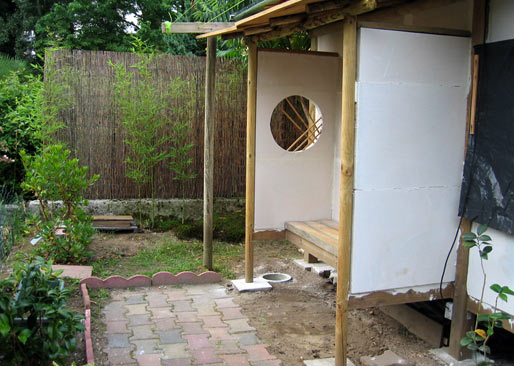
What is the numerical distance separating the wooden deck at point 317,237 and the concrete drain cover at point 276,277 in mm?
516

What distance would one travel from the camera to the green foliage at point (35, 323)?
2.57 metres

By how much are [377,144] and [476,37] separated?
975 millimetres

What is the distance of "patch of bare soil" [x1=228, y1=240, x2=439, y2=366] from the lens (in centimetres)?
354

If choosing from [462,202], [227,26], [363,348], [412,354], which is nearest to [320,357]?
[363,348]

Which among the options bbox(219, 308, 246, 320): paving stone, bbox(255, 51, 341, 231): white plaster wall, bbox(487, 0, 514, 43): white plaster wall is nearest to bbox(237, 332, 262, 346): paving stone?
bbox(219, 308, 246, 320): paving stone

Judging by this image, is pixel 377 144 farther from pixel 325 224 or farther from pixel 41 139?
pixel 41 139

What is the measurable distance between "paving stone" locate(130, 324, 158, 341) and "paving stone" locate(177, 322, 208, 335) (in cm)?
23

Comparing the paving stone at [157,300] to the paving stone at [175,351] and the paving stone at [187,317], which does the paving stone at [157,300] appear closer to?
the paving stone at [187,317]

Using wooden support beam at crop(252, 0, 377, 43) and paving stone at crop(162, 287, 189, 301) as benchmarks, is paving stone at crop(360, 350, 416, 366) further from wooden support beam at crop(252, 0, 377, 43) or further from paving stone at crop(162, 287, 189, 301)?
wooden support beam at crop(252, 0, 377, 43)

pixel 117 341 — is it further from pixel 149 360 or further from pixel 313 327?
pixel 313 327

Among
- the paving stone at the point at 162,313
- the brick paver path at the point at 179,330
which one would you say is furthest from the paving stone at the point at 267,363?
the paving stone at the point at 162,313

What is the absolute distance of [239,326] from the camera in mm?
3881

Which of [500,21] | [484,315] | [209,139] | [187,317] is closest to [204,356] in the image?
[187,317]

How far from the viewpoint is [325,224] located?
185 inches
